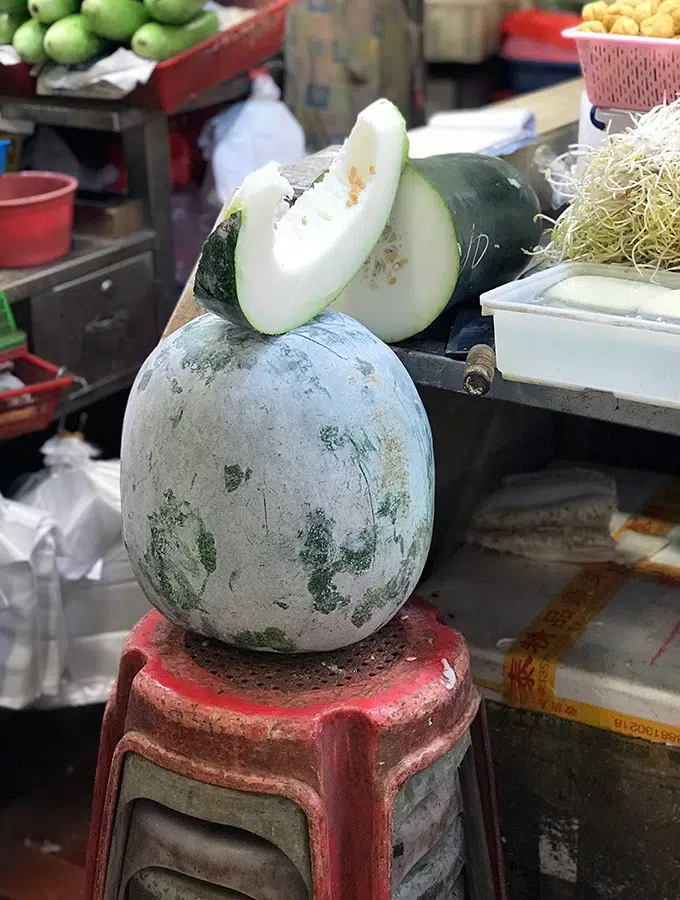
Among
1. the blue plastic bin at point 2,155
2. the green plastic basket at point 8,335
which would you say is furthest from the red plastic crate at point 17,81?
the green plastic basket at point 8,335

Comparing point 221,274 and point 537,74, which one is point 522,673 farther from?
point 537,74

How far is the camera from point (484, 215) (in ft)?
5.69

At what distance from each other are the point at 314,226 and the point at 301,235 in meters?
0.03

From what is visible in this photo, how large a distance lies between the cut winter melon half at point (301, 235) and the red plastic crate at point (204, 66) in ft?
4.49

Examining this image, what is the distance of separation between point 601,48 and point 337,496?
1038mm

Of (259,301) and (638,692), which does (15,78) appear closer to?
(259,301)

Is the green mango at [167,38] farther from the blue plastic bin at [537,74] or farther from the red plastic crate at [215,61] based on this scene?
the blue plastic bin at [537,74]

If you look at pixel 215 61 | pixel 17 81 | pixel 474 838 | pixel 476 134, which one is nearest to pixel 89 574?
pixel 474 838

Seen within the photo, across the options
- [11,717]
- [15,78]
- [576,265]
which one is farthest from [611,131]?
[11,717]

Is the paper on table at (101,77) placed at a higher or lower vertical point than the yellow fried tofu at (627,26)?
lower

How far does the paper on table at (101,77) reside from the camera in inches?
110

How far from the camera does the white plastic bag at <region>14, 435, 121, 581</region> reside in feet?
8.01

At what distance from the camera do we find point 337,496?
1413 millimetres

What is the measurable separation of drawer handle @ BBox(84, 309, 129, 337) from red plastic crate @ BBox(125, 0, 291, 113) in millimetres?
522
